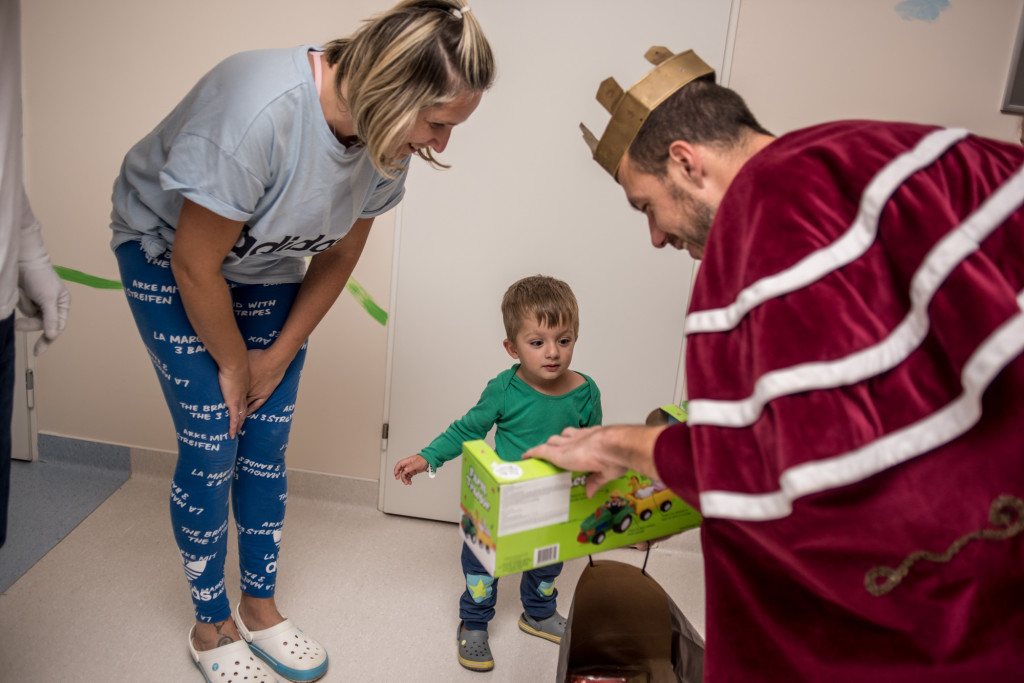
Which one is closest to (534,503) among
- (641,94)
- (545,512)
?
(545,512)

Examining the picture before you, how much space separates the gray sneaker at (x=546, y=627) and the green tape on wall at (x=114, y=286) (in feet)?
3.13

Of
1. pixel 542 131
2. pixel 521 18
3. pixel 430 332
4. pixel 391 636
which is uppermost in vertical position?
pixel 521 18

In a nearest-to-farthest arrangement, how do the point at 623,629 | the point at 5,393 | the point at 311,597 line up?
the point at 5,393
the point at 623,629
the point at 311,597

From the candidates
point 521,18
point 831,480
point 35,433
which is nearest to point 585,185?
point 521,18

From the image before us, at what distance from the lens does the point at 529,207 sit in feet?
7.34

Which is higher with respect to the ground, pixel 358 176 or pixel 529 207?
pixel 358 176

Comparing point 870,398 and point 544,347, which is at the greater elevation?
point 870,398

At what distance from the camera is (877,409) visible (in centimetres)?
89

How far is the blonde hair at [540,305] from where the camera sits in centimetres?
176

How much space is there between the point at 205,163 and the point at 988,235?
111cm

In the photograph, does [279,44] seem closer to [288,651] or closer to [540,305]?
[540,305]

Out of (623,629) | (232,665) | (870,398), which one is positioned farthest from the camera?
(232,665)

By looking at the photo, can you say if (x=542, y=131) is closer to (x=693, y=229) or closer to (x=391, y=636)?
(x=693, y=229)

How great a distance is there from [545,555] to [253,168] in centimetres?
78
